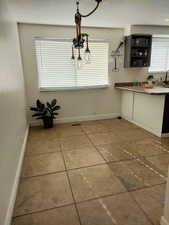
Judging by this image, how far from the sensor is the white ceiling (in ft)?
7.82

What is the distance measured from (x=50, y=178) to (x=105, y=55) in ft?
10.5

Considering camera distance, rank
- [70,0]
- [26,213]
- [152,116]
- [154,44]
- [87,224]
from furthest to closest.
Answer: [154,44], [152,116], [70,0], [26,213], [87,224]

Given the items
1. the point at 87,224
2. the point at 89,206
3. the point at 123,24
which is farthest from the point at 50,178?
the point at 123,24

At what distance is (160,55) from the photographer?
442 centimetres

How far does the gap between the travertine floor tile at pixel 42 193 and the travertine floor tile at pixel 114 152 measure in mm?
786

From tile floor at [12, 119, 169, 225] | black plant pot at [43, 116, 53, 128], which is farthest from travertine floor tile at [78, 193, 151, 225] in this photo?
black plant pot at [43, 116, 53, 128]

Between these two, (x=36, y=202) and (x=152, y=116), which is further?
(x=152, y=116)

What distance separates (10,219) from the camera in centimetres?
138

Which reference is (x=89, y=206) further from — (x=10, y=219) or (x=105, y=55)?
(x=105, y=55)

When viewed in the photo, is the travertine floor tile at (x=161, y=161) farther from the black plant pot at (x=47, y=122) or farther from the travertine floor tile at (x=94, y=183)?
the black plant pot at (x=47, y=122)

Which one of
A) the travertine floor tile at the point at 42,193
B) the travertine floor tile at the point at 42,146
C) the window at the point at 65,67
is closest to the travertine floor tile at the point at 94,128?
the travertine floor tile at the point at 42,146

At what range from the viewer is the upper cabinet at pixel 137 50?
371 cm

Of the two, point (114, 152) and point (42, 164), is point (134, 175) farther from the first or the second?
point (42, 164)

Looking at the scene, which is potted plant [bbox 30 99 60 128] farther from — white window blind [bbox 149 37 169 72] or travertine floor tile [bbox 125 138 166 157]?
white window blind [bbox 149 37 169 72]
